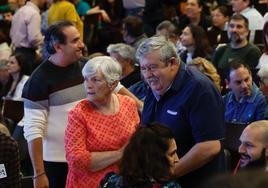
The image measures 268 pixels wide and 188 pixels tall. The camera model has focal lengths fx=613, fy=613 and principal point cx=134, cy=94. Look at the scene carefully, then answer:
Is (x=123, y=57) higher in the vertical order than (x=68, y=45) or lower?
lower

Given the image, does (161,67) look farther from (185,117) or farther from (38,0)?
(38,0)

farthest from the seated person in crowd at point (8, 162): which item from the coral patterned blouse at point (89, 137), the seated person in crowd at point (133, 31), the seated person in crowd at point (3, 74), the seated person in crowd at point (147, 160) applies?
the seated person in crowd at point (133, 31)

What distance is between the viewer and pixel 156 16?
8.84 metres

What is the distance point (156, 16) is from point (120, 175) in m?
6.73

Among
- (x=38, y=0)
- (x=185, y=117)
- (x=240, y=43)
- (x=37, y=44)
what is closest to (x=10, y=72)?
(x=37, y=44)

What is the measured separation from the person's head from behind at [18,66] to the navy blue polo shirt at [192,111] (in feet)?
12.8

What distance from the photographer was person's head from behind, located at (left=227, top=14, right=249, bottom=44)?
20.5ft

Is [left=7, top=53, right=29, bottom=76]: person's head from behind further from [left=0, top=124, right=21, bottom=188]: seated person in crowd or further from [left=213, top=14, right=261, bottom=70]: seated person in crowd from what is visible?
[left=0, top=124, right=21, bottom=188]: seated person in crowd

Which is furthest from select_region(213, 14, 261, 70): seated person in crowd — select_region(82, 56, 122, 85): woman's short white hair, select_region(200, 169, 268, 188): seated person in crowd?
select_region(200, 169, 268, 188): seated person in crowd

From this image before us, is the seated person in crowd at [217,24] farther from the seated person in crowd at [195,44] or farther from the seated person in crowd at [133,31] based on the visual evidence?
the seated person in crowd at [195,44]

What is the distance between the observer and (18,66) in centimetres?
636

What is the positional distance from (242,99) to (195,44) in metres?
2.17

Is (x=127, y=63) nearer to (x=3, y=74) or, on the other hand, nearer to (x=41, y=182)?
(x=3, y=74)

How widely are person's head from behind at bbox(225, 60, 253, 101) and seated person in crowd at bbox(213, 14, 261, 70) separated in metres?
1.41
